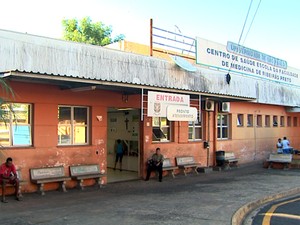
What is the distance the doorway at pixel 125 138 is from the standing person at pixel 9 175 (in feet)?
18.7

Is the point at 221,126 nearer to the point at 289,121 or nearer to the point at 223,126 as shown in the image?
the point at 223,126

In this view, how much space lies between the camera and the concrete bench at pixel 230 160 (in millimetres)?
18009

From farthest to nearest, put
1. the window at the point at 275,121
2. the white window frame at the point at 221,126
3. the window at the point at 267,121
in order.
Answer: the window at the point at 275,121
the window at the point at 267,121
the white window frame at the point at 221,126

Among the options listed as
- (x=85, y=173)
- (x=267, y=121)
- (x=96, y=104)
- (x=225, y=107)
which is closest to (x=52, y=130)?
Answer: (x=85, y=173)

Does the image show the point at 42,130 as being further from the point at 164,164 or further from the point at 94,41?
the point at 94,41

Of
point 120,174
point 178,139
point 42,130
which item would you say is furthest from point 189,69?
point 42,130

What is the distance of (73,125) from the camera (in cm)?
1252

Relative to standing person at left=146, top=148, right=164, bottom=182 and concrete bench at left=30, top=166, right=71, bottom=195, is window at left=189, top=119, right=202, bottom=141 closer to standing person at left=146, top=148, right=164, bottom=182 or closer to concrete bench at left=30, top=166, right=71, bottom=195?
standing person at left=146, top=148, right=164, bottom=182

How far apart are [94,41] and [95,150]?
102 feet

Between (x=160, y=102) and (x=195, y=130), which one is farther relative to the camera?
(x=195, y=130)

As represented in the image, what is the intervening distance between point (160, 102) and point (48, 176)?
4.20 meters

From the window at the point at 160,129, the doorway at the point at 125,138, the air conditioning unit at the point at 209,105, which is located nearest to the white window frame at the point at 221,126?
the air conditioning unit at the point at 209,105

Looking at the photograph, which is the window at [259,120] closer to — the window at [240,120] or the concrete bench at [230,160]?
the window at [240,120]

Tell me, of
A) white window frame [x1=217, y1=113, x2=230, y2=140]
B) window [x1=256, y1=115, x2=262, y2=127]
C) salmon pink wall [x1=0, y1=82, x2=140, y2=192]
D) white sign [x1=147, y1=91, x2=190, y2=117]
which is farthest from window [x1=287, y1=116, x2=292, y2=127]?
salmon pink wall [x1=0, y1=82, x2=140, y2=192]
